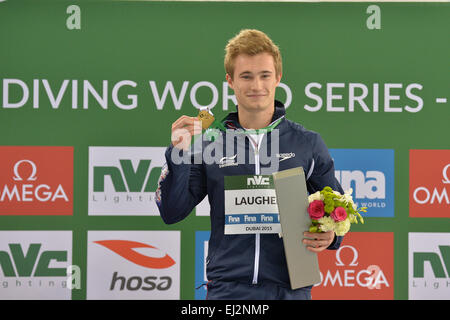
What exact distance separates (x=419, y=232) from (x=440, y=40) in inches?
43.4

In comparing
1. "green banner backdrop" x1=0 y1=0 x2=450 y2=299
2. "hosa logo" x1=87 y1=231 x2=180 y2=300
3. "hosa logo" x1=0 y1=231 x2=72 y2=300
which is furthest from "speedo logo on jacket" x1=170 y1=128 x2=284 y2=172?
"hosa logo" x1=0 y1=231 x2=72 y2=300

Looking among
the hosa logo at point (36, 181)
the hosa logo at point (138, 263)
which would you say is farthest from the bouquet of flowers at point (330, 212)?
the hosa logo at point (36, 181)

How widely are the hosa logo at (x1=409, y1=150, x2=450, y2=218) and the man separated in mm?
1018

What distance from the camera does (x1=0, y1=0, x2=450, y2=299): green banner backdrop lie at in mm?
→ 2834

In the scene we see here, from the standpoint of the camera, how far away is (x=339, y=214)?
1793 millimetres

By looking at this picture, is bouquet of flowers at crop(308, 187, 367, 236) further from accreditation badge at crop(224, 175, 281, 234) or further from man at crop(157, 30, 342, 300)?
accreditation badge at crop(224, 175, 281, 234)

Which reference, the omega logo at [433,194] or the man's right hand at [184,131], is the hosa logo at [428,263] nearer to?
the omega logo at [433,194]

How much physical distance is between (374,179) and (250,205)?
1.14 m

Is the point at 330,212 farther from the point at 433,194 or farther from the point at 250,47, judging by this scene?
the point at 433,194

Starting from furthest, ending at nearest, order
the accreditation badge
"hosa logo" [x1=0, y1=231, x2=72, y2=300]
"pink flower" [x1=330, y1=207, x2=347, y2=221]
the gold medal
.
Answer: "hosa logo" [x1=0, y1=231, x2=72, y2=300] < the gold medal < the accreditation badge < "pink flower" [x1=330, y1=207, x2=347, y2=221]

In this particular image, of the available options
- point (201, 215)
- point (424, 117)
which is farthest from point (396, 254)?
point (201, 215)

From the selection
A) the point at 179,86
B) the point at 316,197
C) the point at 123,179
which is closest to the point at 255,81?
the point at 316,197

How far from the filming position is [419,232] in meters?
2.85

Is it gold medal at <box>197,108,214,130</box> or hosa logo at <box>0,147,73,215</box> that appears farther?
hosa logo at <box>0,147,73,215</box>
